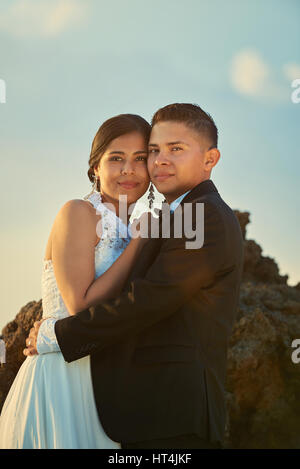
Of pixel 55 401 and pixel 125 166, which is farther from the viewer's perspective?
pixel 125 166

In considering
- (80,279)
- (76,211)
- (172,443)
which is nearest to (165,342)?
(172,443)

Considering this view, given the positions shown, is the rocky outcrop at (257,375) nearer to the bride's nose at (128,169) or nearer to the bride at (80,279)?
the bride at (80,279)

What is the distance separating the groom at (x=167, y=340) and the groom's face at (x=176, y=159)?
35 centimetres

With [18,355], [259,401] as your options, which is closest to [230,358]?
[259,401]

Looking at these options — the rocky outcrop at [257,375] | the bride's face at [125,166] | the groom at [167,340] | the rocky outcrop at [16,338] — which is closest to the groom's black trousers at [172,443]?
the groom at [167,340]

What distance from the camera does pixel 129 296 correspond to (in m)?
3.32

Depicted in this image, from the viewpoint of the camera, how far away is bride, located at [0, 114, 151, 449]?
11.4 ft

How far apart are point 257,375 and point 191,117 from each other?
10.5 feet

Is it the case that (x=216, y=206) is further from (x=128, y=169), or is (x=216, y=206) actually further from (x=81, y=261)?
(x=81, y=261)

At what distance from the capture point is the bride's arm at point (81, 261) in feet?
11.7

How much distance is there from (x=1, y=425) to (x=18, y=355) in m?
2.44

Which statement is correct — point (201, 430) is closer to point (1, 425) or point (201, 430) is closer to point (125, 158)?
point (1, 425)

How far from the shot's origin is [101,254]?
379 centimetres
